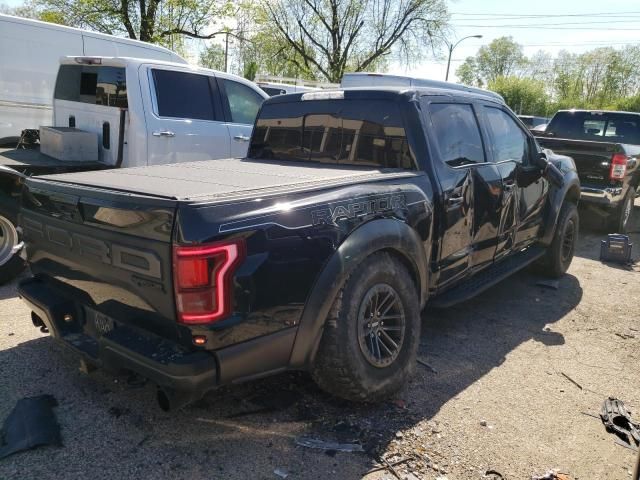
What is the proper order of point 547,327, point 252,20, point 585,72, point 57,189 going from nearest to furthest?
point 57,189, point 547,327, point 252,20, point 585,72

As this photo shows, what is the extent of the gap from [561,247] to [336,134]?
318 cm

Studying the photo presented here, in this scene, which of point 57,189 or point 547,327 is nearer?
point 57,189

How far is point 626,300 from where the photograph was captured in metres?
5.36

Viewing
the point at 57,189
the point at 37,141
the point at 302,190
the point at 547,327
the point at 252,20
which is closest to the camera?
the point at 302,190

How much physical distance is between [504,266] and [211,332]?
3283mm

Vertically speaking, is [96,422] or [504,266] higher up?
[504,266]

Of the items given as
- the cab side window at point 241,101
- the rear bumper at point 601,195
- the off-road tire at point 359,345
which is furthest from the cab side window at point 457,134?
the rear bumper at point 601,195

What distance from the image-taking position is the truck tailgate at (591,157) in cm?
755

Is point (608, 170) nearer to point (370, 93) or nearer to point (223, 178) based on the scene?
point (370, 93)

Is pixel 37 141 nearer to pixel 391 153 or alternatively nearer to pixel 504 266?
pixel 391 153

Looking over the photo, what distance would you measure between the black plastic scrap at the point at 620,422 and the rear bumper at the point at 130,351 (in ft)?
7.52

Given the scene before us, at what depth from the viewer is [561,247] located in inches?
224

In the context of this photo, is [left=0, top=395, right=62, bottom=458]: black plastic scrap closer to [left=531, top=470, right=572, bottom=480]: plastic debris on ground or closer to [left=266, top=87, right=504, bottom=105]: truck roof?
[left=531, top=470, right=572, bottom=480]: plastic debris on ground

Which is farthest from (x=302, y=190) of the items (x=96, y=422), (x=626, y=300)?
(x=626, y=300)
